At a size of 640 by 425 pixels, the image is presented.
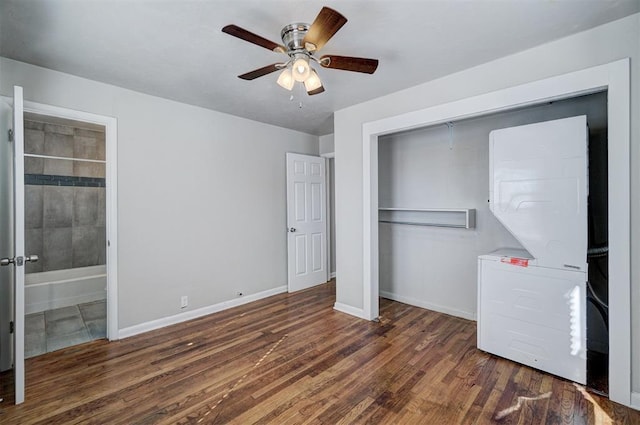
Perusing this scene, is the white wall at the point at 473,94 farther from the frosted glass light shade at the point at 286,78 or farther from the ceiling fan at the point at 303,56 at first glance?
the frosted glass light shade at the point at 286,78

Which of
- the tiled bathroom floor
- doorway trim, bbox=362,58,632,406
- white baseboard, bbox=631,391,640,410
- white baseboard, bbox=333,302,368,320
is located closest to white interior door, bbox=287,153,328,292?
white baseboard, bbox=333,302,368,320

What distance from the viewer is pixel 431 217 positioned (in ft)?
12.5

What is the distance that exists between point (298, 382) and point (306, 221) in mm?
2775

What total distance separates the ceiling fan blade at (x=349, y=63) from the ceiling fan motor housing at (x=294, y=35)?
175 mm

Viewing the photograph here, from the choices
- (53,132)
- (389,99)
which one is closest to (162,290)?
(53,132)

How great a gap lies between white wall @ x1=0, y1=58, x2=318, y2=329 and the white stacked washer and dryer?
2.87 meters

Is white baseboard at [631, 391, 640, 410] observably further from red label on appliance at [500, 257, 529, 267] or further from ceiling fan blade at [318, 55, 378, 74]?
ceiling fan blade at [318, 55, 378, 74]

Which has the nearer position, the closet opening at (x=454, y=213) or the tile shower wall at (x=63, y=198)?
the closet opening at (x=454, y=213)

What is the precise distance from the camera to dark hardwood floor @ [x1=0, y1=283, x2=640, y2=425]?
190 centimetres

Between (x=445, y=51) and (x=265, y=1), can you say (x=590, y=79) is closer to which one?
(x=445, y=51)

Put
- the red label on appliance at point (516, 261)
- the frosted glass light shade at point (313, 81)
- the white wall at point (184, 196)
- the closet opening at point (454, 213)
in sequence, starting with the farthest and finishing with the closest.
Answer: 1. the white wall at point (184, 196)
2. the closet opening at point (454, 213)
3. the red label on appliance at point (516, 261)
4. the frosted glass light shade at point (313, 81)

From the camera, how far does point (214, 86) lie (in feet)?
9.70

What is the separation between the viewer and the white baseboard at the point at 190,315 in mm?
3098

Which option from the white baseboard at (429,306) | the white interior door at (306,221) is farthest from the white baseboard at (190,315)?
the white baseboard at (429,306)
